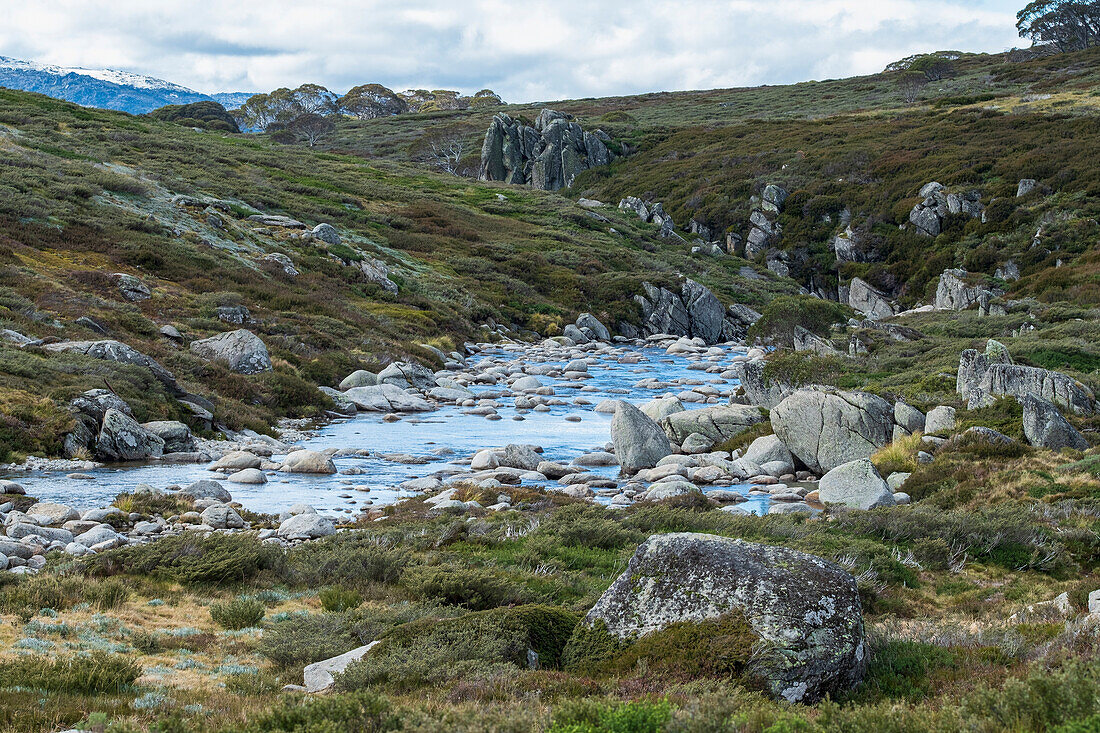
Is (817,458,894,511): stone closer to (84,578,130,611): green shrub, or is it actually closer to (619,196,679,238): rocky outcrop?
(84,578,130,611): green shrub

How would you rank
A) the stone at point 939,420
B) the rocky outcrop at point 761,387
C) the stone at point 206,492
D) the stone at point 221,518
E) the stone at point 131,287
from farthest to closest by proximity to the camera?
the stone at point 131,287 → the rocky outcrop at point 761,387 → the stone at point 939,420 → the stone at point 206,492 → the stone at point 221,518

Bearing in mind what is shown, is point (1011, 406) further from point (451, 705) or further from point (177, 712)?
point (177, 712)

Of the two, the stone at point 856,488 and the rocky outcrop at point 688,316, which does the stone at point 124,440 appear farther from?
the rocky outcrop at point 688,316

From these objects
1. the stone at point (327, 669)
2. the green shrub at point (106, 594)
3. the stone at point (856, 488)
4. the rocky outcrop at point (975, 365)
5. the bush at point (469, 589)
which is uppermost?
the rocky outcrop at point (975, 365)

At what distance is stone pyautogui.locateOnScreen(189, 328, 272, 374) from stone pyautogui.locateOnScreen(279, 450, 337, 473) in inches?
311

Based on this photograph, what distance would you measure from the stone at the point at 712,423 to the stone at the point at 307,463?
9.84 meters

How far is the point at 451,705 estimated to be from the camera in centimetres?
548

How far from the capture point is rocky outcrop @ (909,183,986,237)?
54062 millimetres

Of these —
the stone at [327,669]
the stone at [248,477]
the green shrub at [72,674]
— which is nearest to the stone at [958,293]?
the stone at [248,477]

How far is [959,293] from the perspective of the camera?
43.6m

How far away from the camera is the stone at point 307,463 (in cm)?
1856

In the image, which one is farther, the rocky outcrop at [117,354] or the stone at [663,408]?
the stone at [663,408]

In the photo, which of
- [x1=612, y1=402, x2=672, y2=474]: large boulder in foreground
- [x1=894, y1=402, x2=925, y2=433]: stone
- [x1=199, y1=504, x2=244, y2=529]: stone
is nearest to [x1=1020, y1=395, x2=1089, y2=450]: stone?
[x1=894, y1=402, x2=925, y2=433]: stone

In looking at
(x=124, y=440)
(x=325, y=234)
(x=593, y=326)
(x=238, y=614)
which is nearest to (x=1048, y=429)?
(x=238, y=614)
